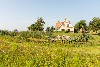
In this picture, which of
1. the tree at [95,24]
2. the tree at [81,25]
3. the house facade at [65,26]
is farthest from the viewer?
the house facade at [65,26]

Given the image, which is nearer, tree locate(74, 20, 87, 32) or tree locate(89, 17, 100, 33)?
tree locate(89, 17, 100, 33)

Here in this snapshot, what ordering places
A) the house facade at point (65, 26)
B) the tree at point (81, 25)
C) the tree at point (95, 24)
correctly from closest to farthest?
the tree at point (95, 24), the tree at point (81, 25), the house facade at point (65, 26)

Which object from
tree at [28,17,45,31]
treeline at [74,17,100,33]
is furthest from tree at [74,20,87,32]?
tree at [28,17,45,31]

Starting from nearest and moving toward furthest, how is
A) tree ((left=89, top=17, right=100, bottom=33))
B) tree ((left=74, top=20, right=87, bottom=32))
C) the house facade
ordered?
tree ((left=89, top=17, right=100, bottom=33)) → tree ((left=74, top=20, right=87, bottom=32)) → the house facade

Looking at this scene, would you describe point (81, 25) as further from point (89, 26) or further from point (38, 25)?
point (38, 25)

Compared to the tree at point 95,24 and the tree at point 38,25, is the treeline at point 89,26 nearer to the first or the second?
the tree at point 95,24

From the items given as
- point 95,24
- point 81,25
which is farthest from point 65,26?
point 95,24

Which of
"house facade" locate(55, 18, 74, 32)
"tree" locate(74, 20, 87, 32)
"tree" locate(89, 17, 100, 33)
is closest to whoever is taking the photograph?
"tree" locate(89, 17, 100, 33)

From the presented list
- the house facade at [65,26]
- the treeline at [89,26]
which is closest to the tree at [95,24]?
the treeline at [89,26]

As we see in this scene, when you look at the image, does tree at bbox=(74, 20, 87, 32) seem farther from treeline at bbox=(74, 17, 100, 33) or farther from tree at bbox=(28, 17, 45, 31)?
tree at bbox=(28, 17, 45, 31)

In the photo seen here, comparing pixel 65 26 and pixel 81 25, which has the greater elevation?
pixel 81 25

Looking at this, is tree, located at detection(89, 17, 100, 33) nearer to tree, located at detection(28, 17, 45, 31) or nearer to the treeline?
the treeline

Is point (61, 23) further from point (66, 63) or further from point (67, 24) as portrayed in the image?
point (66, 63)

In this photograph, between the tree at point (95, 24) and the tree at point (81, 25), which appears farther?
the tree at point (81, 25)
